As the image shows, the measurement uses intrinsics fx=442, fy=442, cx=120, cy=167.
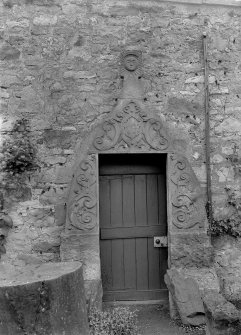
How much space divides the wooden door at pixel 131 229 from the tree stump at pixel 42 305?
1757 mm

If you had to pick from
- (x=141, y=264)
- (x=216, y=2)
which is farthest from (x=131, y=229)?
(x=216, y=2)

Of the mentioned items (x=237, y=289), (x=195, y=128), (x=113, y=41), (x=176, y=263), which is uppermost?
(x=113, y=41)

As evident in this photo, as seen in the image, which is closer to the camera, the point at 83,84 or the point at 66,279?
the point at 66,279

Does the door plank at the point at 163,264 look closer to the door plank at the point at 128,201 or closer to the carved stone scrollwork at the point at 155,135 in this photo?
the door plank at the point at 128,201

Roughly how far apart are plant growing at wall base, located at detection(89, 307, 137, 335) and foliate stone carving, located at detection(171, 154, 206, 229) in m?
1.38

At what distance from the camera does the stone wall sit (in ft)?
17.2

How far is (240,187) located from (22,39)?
10.7 feet

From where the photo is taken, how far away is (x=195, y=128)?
5.55m

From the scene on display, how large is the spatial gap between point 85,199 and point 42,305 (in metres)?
1.82

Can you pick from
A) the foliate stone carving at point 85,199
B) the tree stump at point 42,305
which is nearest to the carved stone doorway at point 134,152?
the foliate stone carving at point 85,199

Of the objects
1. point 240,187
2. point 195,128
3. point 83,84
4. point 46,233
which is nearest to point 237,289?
point 240,187

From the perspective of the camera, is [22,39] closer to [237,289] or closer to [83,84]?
[83,84]

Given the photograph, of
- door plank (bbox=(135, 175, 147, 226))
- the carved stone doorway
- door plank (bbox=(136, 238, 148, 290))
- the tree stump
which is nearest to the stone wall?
the carved stone doorway

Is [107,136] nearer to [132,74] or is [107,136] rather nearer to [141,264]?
[132,74]
